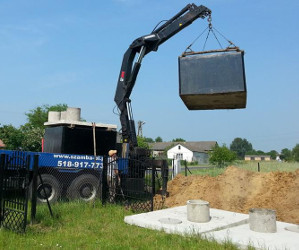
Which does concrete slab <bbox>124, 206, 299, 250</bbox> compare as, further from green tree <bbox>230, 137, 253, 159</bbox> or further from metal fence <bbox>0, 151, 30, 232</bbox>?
green tree <bbox>230, 137, 253, 159</bbox>

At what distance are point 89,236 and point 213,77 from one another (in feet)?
15.8

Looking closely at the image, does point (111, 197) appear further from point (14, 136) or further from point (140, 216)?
point (14, 136)

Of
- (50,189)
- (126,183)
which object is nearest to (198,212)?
(126,183)

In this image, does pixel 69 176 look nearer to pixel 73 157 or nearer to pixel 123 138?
pixel 73 157

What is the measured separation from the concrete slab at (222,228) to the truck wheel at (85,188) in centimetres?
317

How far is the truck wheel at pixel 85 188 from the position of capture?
10398 millimetres

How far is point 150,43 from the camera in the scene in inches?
495

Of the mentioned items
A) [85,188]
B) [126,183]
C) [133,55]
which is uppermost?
[133,55]

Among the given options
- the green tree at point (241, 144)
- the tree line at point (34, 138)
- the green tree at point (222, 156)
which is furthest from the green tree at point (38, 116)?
the green tree at point (241, 144)

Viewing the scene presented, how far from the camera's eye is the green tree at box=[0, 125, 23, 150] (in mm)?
33000

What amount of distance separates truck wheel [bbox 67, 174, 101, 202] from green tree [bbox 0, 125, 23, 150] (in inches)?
980

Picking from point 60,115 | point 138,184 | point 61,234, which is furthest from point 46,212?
point 60,115

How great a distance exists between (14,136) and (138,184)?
26366 mm

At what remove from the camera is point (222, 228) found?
22.9ft
